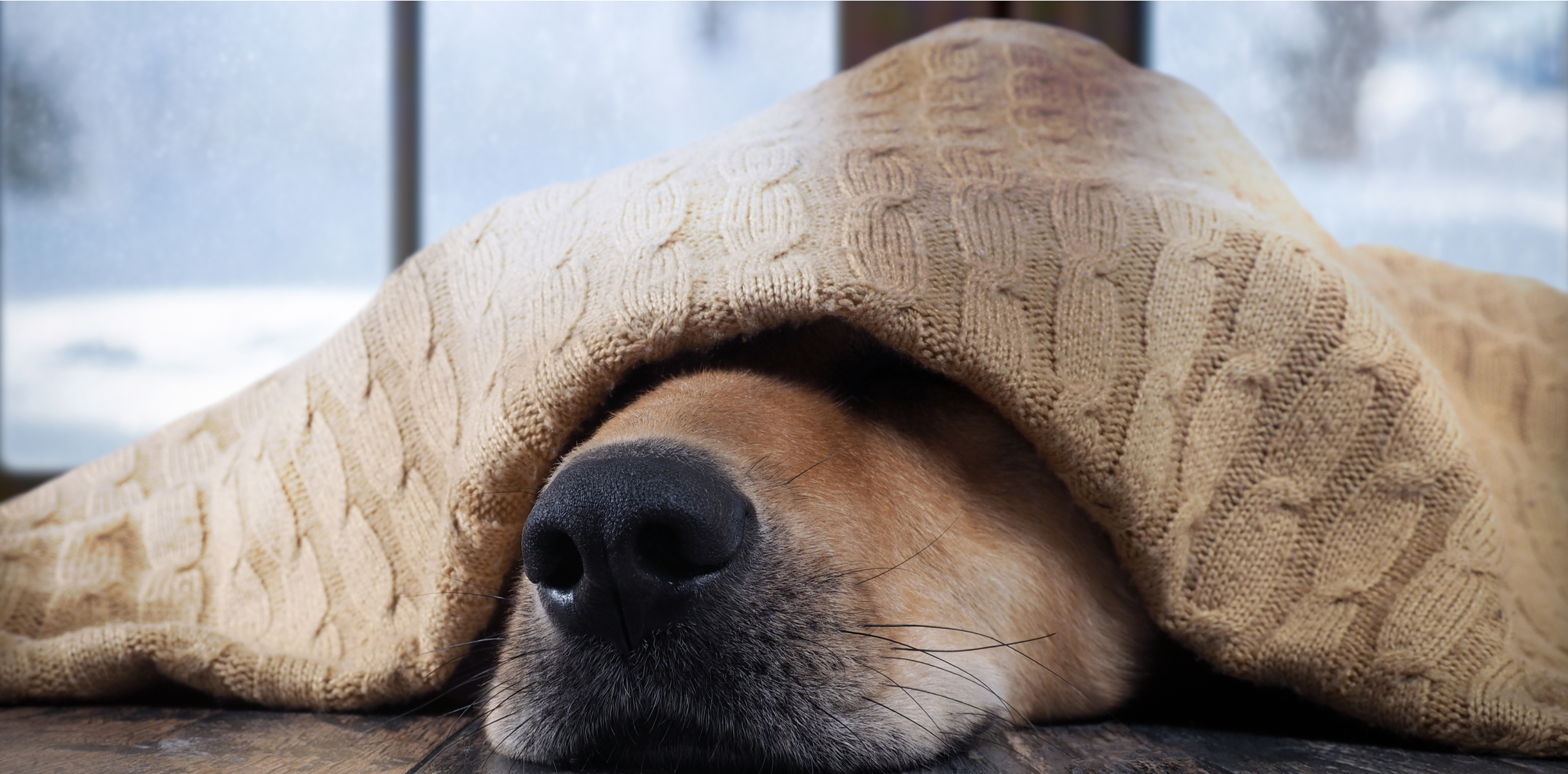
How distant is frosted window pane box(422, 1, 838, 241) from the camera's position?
2109 millimetres

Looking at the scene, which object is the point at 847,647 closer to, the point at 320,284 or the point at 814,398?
the point at 814,398

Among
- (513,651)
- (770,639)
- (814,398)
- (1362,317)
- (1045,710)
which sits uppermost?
(1362,317)

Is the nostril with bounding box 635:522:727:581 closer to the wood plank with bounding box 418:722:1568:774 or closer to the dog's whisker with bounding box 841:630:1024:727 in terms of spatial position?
the dog's whisker with bounding box 841:630:1024:727

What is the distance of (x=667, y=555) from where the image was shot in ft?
3.23

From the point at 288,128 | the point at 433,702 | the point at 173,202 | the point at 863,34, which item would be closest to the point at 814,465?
the point at 433,702

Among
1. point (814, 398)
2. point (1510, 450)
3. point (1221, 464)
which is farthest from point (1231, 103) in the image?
point (814, 398)

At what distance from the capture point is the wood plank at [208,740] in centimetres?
109

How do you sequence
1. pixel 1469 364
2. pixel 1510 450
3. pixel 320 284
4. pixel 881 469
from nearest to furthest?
pixel 881 469
pixel 1510 450
pixel 1469 364
pixel 320 284

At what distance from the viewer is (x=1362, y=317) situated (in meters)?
1.25

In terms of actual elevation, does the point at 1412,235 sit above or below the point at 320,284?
above

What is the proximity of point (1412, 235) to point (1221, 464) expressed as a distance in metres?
1.21

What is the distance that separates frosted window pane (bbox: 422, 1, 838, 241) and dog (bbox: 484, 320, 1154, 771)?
0.94m

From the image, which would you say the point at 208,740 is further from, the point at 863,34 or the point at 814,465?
the point at 863,34

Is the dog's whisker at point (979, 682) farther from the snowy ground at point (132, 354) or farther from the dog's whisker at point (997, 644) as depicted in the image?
the snowy ground at point (132, 354)
